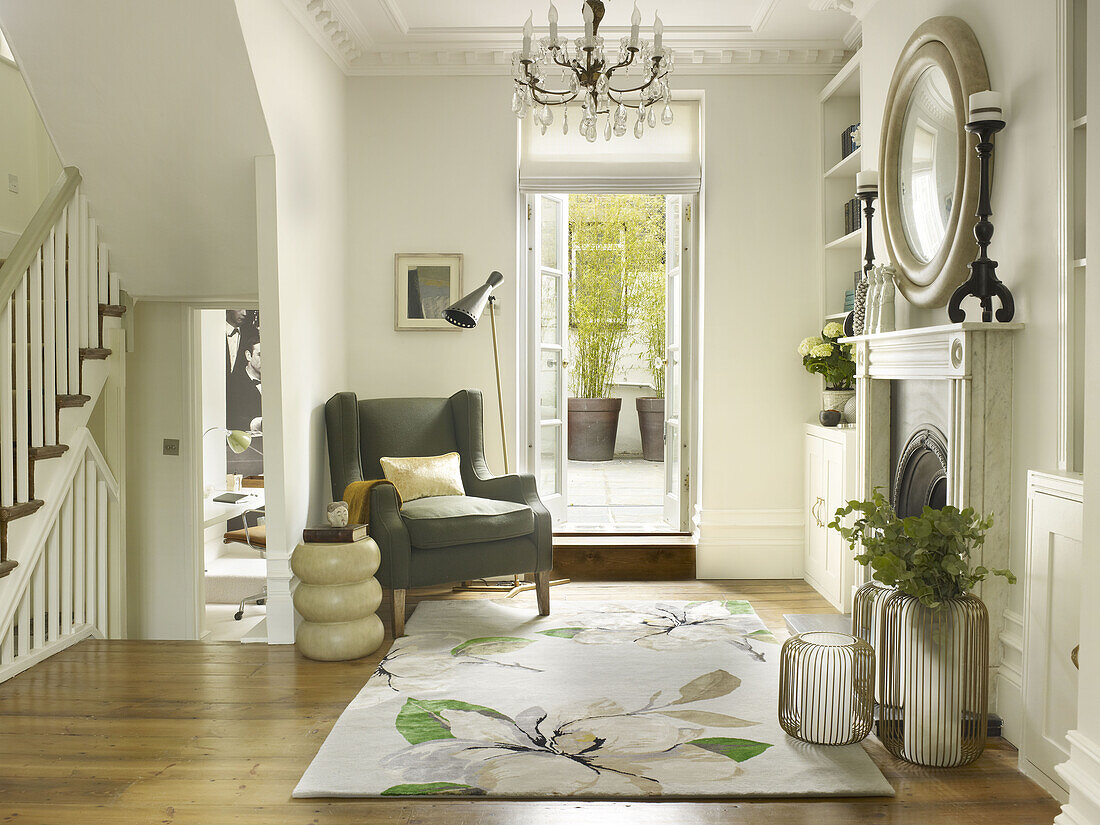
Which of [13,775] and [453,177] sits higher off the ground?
[453,177]

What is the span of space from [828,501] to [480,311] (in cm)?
203

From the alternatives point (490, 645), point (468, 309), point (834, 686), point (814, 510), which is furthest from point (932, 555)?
point (468, 309)

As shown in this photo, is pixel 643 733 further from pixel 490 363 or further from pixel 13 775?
pixel 490 363

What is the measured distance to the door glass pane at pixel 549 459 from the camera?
5.43 meters

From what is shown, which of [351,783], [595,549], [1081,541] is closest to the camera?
[1081,541]

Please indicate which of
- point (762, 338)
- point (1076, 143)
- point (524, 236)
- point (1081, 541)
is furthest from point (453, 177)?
point (1081, 541)

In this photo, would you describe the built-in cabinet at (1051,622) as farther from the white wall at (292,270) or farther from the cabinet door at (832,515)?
the white wall at (292,270)

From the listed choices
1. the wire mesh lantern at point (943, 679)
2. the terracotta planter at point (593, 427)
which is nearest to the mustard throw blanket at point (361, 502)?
the wire mesh lantern at point (943, 679)

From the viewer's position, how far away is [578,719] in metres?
2.90

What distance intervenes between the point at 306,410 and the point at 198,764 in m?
1.96

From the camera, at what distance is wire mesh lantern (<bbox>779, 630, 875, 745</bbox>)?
2.64m

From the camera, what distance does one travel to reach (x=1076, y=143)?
8.22 feet

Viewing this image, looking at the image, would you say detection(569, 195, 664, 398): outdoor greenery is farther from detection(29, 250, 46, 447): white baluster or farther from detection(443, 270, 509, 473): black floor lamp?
detection(29, 250, 46, 447): white baluster

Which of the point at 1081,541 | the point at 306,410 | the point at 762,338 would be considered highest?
the point at 762,338
